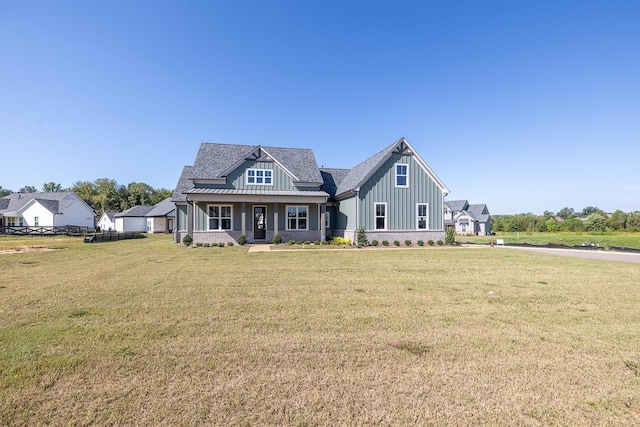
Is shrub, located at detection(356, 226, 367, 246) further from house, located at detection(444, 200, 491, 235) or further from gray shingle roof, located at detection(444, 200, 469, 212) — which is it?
gray shingle roof, located at detection(444, 200, 469, 212)

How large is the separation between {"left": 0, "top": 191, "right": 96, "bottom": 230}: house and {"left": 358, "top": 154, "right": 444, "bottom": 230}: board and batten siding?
44.1 meters

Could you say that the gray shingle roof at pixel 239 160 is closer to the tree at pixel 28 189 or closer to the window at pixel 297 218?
the window at pixel 297 218

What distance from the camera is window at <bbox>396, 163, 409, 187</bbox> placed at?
69.1 ft

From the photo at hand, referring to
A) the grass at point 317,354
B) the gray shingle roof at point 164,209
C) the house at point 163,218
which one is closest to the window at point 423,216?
the grass at point 317,354

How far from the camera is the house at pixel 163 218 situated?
3928 centimetres

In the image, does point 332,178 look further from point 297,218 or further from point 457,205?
point 457,205

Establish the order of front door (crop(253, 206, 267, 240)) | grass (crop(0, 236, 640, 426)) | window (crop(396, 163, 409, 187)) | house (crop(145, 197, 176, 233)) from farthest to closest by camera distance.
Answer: house (crop(145, 197, 176, 233)), front door (crop(253, 206, 267, 240)), window (crop(396, 163, 409, 187)), grass (crop(0, 236, 640, 426))

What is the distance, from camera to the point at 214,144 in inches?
931

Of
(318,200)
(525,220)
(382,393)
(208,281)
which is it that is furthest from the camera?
(525,220)

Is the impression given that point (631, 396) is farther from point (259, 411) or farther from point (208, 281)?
point (208, 281)

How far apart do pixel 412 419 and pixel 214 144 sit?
24163 mm

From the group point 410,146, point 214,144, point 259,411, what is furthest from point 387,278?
point 214,144

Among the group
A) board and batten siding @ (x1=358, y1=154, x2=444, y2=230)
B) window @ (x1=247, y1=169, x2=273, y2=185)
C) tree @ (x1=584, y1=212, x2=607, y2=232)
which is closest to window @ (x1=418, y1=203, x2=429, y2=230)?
board and batten siding @ (x1=358, y1=154, x2=444, y2=230)

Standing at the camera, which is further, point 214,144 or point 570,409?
point 214,144
